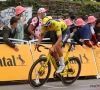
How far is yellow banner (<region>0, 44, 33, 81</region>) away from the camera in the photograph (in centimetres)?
1045

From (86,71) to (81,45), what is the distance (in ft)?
2.87

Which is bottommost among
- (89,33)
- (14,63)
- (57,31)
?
(14,63)

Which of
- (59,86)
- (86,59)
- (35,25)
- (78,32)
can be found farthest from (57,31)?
(86,59)

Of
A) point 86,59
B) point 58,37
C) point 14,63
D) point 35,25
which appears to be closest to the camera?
point 58,37

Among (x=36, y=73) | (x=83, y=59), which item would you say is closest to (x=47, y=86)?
(x=36, y=73)

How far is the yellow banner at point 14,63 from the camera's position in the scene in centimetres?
1045

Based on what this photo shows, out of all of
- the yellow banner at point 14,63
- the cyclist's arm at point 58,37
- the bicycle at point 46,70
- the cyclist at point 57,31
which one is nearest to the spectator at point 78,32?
the bicycle at point 46,70

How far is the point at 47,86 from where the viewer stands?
10.4 metres

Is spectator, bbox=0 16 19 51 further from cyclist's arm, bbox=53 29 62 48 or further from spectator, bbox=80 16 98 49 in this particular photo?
spectator, bbox=80 16 98 49

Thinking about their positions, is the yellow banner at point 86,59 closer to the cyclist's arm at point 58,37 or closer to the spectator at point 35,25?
the spectator at point 35,25

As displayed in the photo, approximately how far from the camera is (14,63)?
1069cm

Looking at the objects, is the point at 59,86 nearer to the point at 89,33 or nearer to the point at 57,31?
the point at 57,31

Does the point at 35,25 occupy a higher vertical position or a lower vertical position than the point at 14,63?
higher

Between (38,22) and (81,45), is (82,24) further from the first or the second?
(38,22)
